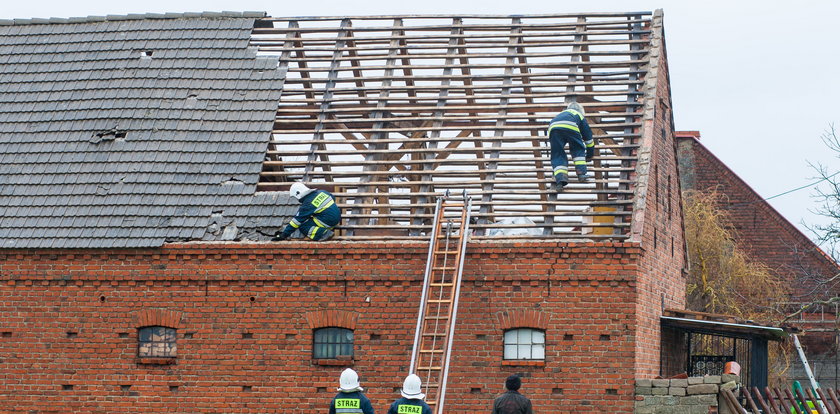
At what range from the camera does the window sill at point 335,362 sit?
1728cm

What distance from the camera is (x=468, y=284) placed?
17.0 m

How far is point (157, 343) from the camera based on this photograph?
708 inches

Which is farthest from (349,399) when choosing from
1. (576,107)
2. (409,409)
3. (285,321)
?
(576,107)

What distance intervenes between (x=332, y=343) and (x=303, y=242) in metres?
1.60

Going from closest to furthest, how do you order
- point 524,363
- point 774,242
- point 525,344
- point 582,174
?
point 524,363
point 525,344
point 582,174
point 774,242

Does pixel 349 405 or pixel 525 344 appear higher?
pixel 525 344

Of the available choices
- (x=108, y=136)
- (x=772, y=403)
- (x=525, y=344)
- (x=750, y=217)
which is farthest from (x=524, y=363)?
(x=750, y=217)

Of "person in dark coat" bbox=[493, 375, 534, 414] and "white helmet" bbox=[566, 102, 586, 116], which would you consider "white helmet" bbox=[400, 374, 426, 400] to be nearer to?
"person in dark coat" bbox=[493, 375, 534, 414]

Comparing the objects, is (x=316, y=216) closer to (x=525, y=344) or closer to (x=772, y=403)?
(x=525, y=344)

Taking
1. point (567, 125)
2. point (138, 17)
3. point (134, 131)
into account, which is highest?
point (138, 17)

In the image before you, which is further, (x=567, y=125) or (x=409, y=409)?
(x=567, y=125)

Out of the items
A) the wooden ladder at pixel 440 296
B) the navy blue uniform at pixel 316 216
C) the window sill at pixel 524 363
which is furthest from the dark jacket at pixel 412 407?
the navy blue uniform at pixel 316 216

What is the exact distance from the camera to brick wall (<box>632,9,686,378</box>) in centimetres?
1728

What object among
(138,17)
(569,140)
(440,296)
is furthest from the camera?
(138,17)
